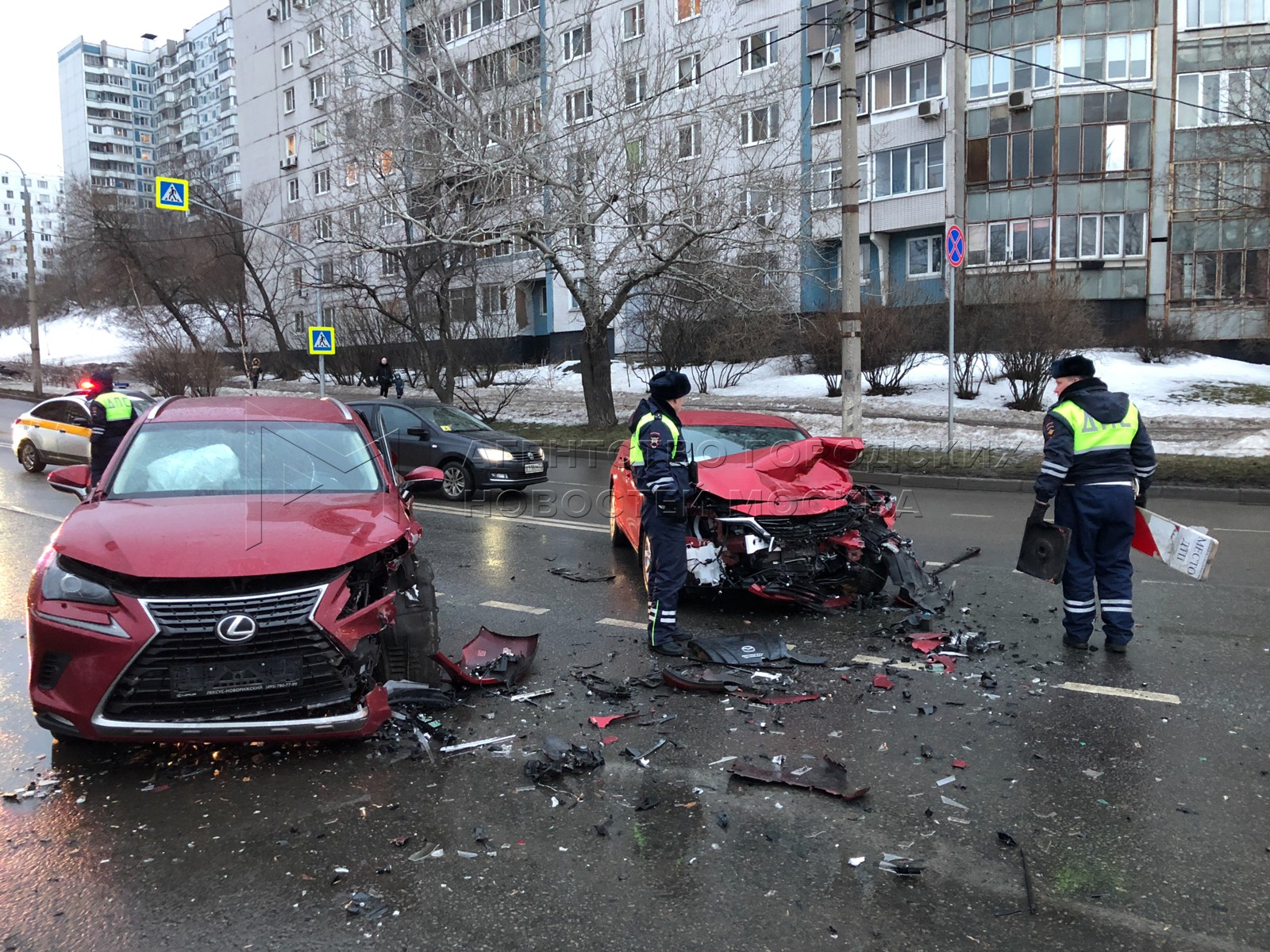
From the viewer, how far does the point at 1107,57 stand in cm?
3034

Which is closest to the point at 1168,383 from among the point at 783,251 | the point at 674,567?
the point at 783,251

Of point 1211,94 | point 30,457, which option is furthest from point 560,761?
point 1211,94

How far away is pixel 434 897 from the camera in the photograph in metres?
3.13

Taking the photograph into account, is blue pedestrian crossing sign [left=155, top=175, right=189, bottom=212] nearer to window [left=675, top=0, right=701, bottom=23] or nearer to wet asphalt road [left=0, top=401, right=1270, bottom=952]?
window [left=675, top=0, right=701, bottom=23]

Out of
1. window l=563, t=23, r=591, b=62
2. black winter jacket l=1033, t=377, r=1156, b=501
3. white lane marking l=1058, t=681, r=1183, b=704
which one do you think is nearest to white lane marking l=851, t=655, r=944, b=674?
white lane marking l=1058, t=681, r=1183, b=704

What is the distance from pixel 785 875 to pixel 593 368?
60.6ft

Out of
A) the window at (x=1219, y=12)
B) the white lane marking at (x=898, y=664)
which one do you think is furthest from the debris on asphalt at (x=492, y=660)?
the window at (x=1219, y=12)

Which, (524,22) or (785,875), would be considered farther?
(524,22)

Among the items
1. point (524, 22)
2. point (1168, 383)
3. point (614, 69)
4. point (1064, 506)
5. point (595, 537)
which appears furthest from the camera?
point (1168, 383)

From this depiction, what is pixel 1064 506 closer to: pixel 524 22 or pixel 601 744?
pixel 601 744

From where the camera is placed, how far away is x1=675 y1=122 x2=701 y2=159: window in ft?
61.1

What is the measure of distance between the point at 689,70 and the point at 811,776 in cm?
1916

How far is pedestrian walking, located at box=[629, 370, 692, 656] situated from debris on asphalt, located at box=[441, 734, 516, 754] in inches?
61.6

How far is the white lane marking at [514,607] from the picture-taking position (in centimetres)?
693
